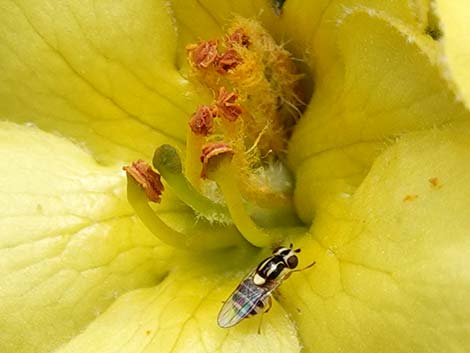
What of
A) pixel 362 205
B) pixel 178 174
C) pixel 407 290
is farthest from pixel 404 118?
pixel 178 174

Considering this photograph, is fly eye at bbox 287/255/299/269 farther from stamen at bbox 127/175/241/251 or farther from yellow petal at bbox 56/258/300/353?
stamen at bbox 127/175/241/251

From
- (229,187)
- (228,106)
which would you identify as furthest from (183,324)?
(228,106)

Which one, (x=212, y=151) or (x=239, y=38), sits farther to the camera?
(x=239, y=38)

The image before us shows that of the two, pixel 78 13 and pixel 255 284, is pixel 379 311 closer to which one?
pixel 255 284

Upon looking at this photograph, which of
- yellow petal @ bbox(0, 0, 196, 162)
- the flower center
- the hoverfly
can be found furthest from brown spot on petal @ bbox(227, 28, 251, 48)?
the hoverfly

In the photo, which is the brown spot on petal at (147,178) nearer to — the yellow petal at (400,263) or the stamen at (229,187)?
the stamen at (229,187)

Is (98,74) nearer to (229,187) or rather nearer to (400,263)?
(229,187)
